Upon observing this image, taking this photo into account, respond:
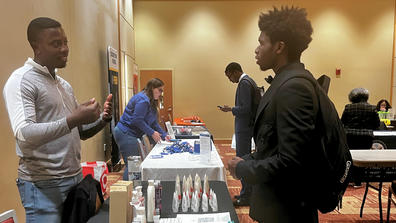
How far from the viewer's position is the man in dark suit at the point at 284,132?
96 centimetres

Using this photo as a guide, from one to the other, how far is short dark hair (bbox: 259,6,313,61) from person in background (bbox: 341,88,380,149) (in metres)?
2.93

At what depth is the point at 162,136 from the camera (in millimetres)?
3312

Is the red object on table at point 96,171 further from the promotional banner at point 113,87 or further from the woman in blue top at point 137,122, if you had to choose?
the promotional banner at point 113,87

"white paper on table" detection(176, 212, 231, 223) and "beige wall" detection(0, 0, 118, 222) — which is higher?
"beige wall" detection(0, 0, 118, 222)

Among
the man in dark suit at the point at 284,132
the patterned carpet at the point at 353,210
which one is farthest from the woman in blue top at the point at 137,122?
the man in dark suit at the point at 284,132

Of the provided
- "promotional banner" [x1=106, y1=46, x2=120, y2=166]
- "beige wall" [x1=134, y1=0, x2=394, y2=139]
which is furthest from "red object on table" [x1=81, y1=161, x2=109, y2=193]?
"beige wall" [x1=134, y1=0, x2=394, y2=139]

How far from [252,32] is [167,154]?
6009 millimetres

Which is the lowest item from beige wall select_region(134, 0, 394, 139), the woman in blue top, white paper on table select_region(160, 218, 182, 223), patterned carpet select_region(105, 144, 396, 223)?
patterned carpet select_region(105, 144, 396, 223)

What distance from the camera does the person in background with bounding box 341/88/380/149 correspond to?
11.6 ft

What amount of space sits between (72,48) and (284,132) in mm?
3156

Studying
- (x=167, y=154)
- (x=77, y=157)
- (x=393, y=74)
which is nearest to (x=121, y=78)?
(x=167, y=154)

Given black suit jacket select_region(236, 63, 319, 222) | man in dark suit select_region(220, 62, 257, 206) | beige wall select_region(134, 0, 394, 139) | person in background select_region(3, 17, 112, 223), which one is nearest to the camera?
black suit jacket select_region(236, 63, 319, 222)

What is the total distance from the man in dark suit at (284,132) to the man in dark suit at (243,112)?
182 cm

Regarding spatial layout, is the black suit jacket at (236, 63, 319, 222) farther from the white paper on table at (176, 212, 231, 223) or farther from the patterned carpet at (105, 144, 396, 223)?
the patterned carpet at (105, 144, 396, 223)
